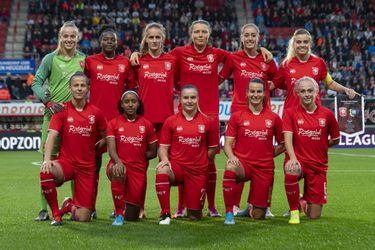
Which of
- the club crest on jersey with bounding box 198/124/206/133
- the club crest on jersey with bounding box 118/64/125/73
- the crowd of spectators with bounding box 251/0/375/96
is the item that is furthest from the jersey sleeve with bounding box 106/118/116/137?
the crowd of spectators with bounding box 251/0/375/96

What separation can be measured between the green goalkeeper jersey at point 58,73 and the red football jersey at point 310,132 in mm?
2343

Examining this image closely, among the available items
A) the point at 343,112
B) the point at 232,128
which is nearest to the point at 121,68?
the point at 232,128

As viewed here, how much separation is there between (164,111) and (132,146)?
1.98ft

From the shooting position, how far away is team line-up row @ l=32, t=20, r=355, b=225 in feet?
28.1

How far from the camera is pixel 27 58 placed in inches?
1375

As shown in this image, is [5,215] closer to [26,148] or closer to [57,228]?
[57,228]

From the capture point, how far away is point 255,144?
8711 mm

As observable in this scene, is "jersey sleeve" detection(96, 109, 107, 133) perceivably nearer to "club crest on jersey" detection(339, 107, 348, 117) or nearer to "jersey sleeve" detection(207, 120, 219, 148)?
"jersey sleeve" detection(207, 120, 219, 148)

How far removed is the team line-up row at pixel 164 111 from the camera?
8555mm

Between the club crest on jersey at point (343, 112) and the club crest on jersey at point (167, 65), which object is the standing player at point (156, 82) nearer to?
A: the club crest on jersey at point (167, 65)

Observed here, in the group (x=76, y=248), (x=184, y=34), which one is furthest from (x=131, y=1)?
(x=76, y=248)

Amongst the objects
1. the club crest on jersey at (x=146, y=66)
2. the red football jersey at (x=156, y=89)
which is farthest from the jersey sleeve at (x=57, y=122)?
the club crest on jersey at (x=146, y=66)

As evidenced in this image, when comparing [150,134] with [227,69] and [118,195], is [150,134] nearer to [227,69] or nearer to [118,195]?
[118,195]

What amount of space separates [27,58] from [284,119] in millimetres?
27395
